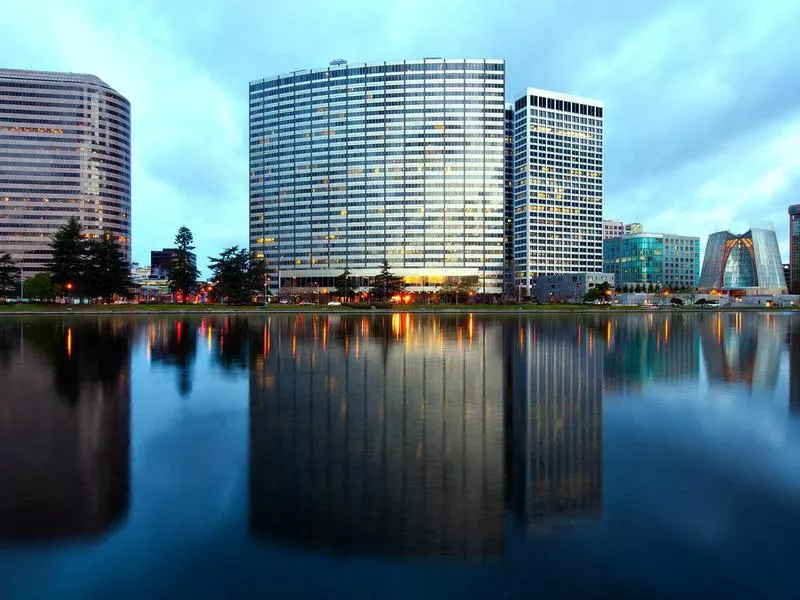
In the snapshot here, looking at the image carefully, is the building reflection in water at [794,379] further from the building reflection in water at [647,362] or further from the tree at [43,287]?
the tree at [43,287]

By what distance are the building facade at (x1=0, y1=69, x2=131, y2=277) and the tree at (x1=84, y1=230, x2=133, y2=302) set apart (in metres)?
103

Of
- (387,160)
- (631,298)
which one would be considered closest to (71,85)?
(387,160)

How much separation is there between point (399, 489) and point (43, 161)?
24119 centimetres

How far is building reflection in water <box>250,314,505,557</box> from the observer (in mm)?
7750

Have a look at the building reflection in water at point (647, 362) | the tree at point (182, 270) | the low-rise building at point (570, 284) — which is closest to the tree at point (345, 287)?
the tree at point (182, 270)

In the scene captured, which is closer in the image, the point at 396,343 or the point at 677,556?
the point at 677,556

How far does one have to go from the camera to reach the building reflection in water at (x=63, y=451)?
8164 millimetres

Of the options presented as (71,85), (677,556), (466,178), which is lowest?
(677,556)

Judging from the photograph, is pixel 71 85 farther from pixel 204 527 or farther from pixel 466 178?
pixel 204 527

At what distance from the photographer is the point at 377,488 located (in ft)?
30.8

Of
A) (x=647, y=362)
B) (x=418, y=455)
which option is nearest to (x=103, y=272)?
(x=647, y=362)

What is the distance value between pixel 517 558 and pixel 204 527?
496 cm

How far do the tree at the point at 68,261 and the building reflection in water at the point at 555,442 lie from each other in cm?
10972

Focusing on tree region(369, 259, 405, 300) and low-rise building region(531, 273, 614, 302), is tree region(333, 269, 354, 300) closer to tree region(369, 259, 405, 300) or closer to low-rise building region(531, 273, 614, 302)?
tree region(369, 259, 405, 300)
